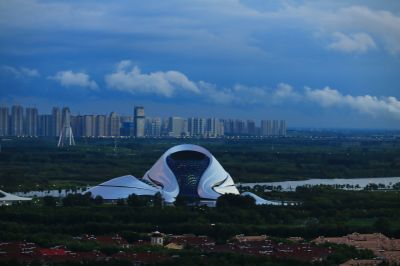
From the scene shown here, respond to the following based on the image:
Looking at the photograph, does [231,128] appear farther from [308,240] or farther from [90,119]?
[308,240]

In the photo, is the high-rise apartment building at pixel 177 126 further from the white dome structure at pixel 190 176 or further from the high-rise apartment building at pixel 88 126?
the white dome structure at pixel 190 176

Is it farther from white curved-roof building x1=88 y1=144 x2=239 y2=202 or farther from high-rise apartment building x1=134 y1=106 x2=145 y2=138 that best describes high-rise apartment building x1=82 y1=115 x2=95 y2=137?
white curved-roof building x1=88 y1=144 x2=239 y2=202

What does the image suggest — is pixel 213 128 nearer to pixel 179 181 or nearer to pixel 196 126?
pixel 196 126

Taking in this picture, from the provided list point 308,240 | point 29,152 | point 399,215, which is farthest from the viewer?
point 29,152

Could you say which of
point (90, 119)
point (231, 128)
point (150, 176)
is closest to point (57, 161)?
point (150, 176)

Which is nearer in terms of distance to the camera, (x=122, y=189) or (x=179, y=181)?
(x=122, y=189)

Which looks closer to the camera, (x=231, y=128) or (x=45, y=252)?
(x=45, y=252)

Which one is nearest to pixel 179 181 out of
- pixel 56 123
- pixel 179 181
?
pixel 179 181
